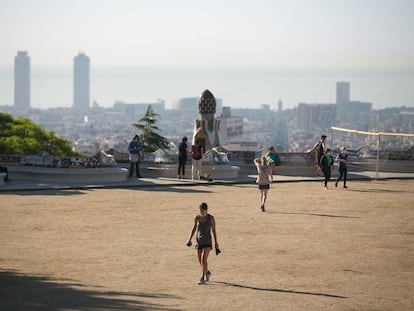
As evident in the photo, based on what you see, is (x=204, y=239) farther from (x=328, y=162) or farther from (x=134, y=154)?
(x=134, y=154)

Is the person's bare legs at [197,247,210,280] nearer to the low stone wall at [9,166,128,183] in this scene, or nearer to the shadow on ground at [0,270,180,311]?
the shadow on ground at [0,270,180,311]

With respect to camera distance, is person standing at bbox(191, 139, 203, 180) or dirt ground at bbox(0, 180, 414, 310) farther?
person standing at bbox(191, 139, 203, 180)

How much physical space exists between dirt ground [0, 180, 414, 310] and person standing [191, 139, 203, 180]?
399cm

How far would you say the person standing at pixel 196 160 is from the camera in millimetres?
34878

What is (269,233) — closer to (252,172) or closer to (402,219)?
(402,219)

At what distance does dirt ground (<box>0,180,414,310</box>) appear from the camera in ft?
50.8

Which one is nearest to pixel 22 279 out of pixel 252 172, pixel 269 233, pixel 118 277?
pixel 118 277

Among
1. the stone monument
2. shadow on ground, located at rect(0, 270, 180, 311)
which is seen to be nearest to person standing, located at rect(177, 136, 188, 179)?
the stone monument

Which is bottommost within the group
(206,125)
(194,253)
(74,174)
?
(194,253)

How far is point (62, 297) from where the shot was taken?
15.3 m

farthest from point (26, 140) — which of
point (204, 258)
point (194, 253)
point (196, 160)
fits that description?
point (204, 258)

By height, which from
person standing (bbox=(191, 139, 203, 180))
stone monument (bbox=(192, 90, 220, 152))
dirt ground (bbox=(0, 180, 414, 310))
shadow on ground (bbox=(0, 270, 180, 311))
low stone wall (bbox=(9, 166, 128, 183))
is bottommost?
shadow on ground (bbox=(0, 270, 180, 311))

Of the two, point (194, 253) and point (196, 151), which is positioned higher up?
point (196, 151)

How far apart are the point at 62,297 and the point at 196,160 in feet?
66.4
